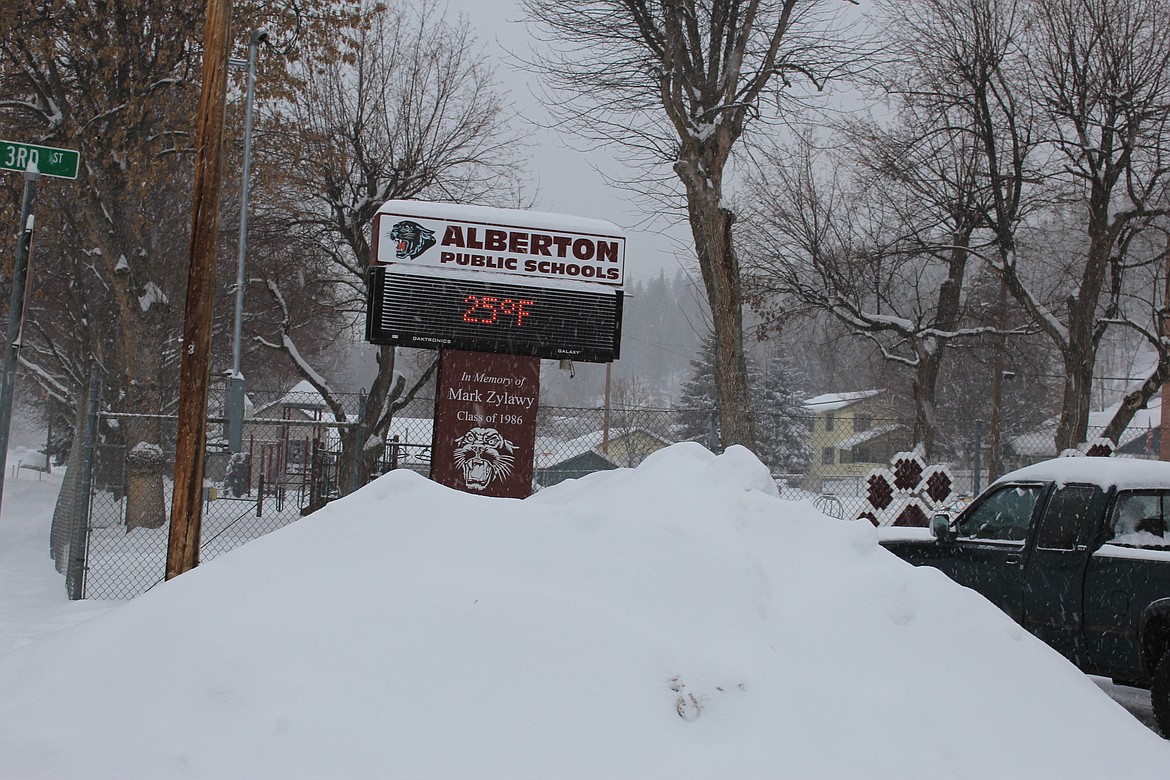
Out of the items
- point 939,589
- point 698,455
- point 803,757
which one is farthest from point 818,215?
point 803,757

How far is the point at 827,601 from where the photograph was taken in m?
4.36

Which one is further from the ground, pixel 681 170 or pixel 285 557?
pixel 681 170

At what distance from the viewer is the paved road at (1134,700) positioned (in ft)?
23.5

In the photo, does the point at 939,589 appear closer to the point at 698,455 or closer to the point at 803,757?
the point at 803,757

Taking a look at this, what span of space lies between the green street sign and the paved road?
9.19 metres

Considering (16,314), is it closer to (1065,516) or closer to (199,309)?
(199,309)

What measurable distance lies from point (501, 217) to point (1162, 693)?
6811 mm

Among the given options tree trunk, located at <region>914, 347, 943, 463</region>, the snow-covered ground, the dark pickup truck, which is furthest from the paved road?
tree trunk, located at <region>914, 347, 943, 463</region>

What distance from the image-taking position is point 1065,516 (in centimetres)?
697

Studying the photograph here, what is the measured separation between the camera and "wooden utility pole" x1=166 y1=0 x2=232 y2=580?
7.03 m

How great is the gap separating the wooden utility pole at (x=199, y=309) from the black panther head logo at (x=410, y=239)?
226 centimetres

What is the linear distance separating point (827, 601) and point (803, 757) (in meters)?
1.06

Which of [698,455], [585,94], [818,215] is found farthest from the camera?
[818,215]

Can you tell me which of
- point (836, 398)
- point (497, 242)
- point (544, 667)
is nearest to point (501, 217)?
point (497, 242)
